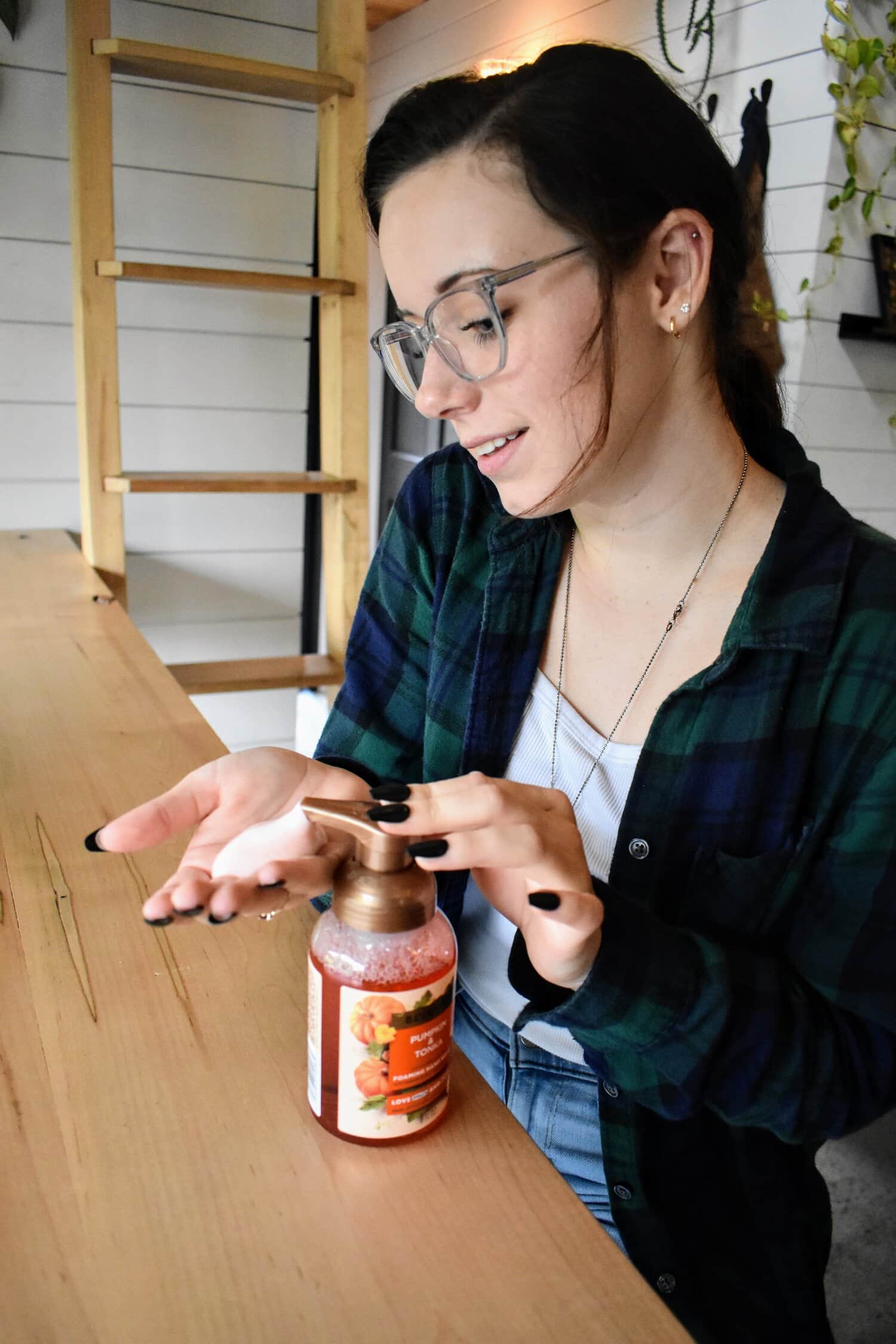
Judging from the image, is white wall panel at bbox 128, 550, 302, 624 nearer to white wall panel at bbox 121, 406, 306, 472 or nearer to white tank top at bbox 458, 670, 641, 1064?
white wall panel at bbox 121, 406, 306, 472

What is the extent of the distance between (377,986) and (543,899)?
0.36ft

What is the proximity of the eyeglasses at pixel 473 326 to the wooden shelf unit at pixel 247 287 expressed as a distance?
1.15 metres

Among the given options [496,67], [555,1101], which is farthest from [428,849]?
[496,67]

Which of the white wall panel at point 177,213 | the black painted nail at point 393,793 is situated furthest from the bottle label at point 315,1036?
the white wall panel at point 177,213

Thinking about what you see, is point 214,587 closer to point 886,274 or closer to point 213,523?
point 213,523

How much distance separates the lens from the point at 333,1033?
1.84ft

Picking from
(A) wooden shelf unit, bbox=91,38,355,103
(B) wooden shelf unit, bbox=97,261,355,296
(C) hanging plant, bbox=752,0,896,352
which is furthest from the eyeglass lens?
(C) hanging plant, bbox=752,0,896,352

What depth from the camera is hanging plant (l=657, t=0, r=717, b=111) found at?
8.39 ft

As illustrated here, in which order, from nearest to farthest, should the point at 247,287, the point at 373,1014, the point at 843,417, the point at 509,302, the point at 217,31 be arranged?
the point at 373,1014 < the point at 509,302 < the point at 247,287 < the point at 217,31 < the point at 843,417

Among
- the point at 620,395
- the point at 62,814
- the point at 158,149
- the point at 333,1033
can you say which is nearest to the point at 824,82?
the point at 158,149

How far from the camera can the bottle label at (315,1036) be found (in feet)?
1.87

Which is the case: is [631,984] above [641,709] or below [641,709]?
below

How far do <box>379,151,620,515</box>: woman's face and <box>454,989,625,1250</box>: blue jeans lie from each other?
52cm

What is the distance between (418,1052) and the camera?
57 centimetres
